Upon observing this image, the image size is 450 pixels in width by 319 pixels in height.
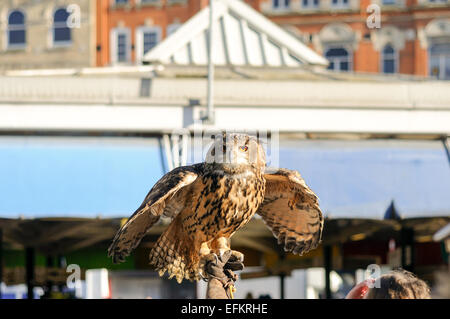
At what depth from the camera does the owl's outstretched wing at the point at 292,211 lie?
387cm

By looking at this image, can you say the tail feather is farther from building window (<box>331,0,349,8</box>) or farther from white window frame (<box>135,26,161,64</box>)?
white window frame (<box>135,26,161,64</box>)

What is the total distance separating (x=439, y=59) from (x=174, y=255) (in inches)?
1250

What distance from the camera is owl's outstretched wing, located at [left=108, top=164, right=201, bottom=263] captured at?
3.45 metres

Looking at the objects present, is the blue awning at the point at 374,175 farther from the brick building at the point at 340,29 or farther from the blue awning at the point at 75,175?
the brick building at the point at 340,29

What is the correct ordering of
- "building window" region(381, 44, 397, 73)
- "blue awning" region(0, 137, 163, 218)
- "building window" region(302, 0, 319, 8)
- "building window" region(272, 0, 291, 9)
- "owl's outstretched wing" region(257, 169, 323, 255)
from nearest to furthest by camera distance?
1. "owl's outstretched wing" region(257, 169, 323, 255)
2. "blue awning" region(0, 137, 163, 218)
3. "building window" region(381, 44, 397, 73)
4. "building window" region(272, 0, 291, 9)
5. "building window" region(302, 0, 319, 8)

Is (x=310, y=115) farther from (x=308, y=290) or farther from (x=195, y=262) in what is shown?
(x=195, y=262)

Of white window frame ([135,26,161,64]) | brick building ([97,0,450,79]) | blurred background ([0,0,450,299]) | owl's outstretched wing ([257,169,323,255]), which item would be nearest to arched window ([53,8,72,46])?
brick building ([97,0,450,79])

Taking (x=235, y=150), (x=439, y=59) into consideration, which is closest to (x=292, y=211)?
(x=235, y=150)

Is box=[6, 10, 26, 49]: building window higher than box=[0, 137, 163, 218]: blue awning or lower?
higher

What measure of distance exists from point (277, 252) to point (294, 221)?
10052mm

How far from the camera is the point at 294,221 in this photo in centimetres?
404

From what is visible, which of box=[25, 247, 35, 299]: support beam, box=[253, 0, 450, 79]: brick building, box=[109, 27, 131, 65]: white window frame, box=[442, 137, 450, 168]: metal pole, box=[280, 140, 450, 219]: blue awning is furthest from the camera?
box=[109, 27, 131, 65]: white window frame

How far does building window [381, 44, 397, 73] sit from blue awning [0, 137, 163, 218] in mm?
23456

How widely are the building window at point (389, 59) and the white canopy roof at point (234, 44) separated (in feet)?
67.1
